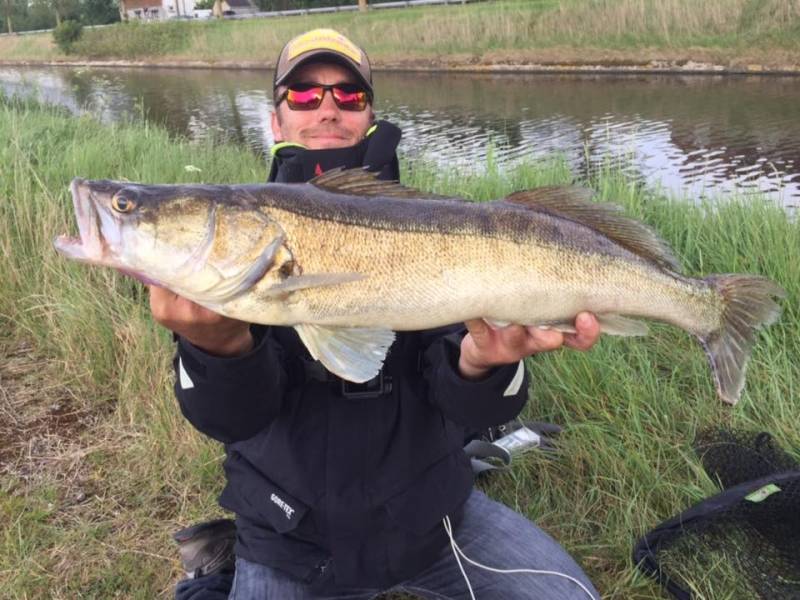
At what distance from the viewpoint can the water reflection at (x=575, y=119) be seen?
10250mm

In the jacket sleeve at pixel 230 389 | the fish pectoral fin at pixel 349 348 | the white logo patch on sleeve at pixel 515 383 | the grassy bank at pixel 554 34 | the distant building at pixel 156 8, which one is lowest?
→ the white logo patch on sleeve at pixel 515 383

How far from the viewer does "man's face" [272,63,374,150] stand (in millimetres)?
2951

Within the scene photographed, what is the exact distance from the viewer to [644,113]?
625 inches

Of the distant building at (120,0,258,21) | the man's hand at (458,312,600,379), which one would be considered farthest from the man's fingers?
the distant building at (120,0,258,21)

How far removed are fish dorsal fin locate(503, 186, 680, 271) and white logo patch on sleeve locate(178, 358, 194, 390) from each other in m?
1.16

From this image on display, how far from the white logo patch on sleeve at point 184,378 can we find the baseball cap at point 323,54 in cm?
147

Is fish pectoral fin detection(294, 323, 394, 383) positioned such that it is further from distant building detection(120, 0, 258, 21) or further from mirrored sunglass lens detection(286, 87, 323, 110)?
distant building detection(120, 0, 258, 21)

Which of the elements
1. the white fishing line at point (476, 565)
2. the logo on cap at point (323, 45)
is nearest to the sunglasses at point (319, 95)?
the logo on cap at point (323, 45)

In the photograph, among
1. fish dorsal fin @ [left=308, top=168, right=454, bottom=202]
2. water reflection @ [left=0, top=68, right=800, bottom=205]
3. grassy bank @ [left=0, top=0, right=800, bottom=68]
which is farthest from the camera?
grassy bank @ [left=0, top=0, right=800, bottom=68]

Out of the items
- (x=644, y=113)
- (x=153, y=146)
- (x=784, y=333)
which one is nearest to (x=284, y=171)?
(x=784, y=333)

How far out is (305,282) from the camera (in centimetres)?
188

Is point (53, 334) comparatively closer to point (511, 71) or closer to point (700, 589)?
point (700, 589)

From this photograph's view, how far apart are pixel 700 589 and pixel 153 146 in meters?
7.94

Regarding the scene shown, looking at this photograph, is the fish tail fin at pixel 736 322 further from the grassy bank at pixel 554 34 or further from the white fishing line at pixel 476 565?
the grassy bank at pixel 554 34
